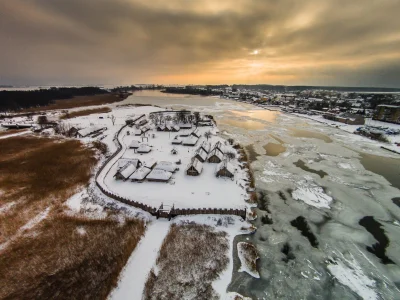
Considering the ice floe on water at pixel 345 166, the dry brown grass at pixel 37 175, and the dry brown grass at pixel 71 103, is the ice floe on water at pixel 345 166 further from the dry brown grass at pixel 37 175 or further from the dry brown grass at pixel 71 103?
the dry brown grass at pixel 71 103

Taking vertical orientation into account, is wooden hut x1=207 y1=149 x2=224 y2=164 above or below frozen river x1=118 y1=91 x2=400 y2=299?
above

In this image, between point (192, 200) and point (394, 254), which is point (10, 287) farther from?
point (394, 254)

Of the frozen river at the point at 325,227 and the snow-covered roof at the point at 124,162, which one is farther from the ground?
the snow-covered roof at the point at 124,162

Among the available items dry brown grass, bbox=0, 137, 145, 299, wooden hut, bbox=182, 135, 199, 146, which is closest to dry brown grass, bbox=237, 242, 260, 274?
dry brown grass, bbox=0, 137, 145, 299

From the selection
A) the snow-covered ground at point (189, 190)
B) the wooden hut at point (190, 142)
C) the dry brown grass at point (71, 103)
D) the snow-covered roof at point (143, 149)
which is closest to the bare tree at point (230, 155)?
the snow-covered ground at point (189, 190)

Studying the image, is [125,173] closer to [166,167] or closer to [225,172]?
[166,167]

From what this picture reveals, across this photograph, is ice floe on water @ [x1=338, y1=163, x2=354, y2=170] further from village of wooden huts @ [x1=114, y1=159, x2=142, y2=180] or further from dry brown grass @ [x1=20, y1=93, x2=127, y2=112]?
dry brown grass @ [x1=20, y1=93, x2=127, y2=112]
